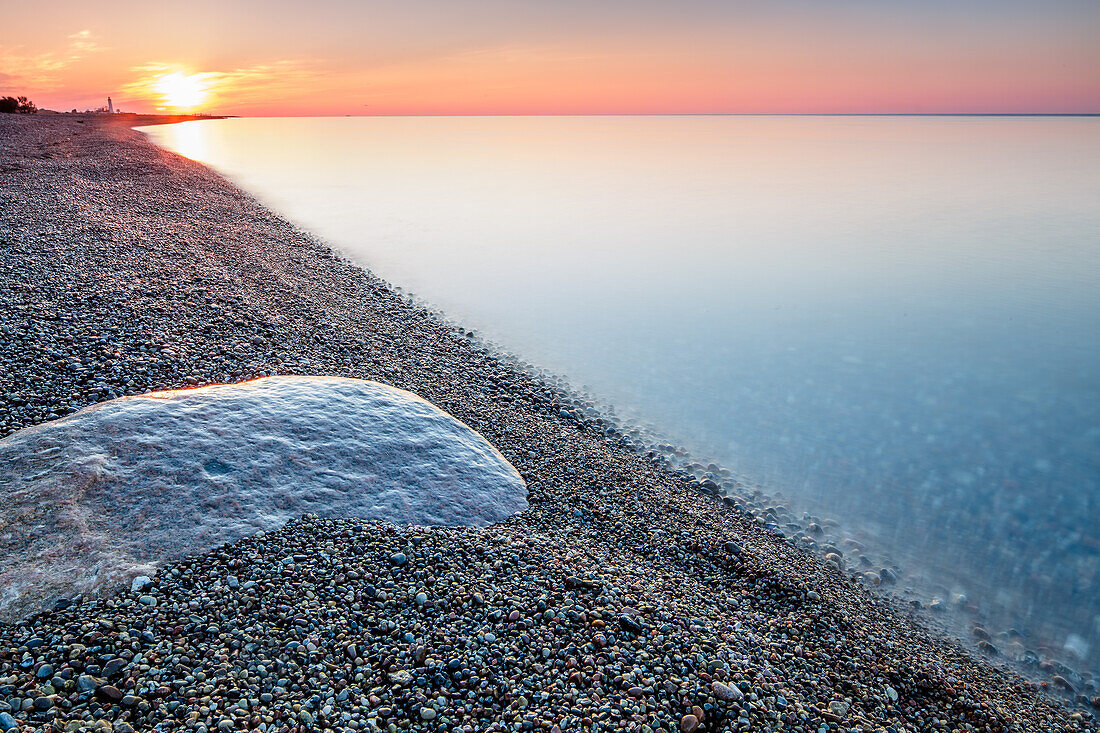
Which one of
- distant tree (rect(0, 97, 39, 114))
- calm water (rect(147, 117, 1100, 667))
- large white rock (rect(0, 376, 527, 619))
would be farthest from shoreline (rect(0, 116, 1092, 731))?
distant tree (rect(0, 97, 39, 114))

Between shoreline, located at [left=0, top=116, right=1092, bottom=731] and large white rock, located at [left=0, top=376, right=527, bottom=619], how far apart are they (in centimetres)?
29

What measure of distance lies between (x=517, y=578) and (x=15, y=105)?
96097 millimetres

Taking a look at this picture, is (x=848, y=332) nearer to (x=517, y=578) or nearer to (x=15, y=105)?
(x=517, y=578)

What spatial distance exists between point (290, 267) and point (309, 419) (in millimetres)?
11449

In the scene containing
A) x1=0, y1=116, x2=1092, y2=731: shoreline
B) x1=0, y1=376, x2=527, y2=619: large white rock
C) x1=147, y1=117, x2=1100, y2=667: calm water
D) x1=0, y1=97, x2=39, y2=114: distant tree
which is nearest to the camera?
x1=0, y1=116, x2=1092, y2=731: shoreline

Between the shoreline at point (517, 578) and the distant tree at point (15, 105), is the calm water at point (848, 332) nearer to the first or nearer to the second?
the shoreline at point (517, 578)

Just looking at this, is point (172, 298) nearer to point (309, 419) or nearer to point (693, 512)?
point (309, 419)

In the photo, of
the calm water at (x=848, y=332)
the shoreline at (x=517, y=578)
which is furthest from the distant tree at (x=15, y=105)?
the shoreline at (x=517, y=578)

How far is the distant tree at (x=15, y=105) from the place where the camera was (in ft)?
235

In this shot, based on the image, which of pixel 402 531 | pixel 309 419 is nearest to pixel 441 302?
pixel 309 419

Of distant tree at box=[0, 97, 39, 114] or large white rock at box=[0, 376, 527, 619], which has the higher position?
distant tree at box=[0, 97, 39, 114]

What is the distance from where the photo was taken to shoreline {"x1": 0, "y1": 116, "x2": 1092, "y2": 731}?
4277 mm

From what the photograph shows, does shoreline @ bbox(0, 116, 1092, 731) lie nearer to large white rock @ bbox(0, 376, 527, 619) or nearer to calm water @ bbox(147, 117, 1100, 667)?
large white rock @ bbox(0, 376, 527, 619)

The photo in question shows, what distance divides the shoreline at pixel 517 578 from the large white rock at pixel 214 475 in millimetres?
293
